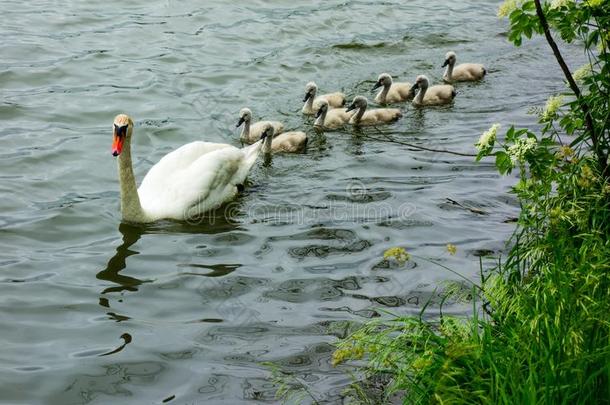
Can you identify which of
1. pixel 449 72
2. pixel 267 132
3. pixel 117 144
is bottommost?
pixel 267 132

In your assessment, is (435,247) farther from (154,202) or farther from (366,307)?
(154,202)

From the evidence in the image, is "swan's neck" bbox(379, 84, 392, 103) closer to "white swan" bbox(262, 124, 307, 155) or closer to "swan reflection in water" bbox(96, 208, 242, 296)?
"white swan" bbox(262, 124, 307, 155)

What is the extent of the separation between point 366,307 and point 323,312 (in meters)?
0.33

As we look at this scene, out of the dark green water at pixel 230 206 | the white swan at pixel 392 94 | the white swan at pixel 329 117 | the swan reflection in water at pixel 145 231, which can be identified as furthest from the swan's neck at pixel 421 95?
the swan reflection in water at pixel 145 231

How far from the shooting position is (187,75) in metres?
12.6

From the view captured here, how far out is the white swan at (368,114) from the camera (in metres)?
11.4

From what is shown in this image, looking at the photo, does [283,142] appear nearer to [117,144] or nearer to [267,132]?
[267,132]

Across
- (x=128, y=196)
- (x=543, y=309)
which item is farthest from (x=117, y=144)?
(x=543, y=309)

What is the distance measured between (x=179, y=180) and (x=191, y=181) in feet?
0.42

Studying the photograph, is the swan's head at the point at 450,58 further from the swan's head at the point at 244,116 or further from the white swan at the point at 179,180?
the white swan at the point at 179,180

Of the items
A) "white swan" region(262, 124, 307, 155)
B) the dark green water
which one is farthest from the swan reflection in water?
"white swan" region(262, 124, 307, 155)

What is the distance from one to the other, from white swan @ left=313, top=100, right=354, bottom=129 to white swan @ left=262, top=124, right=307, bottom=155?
32.7 inches

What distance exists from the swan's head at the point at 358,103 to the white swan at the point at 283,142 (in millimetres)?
1101

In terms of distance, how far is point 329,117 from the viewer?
457 inches
